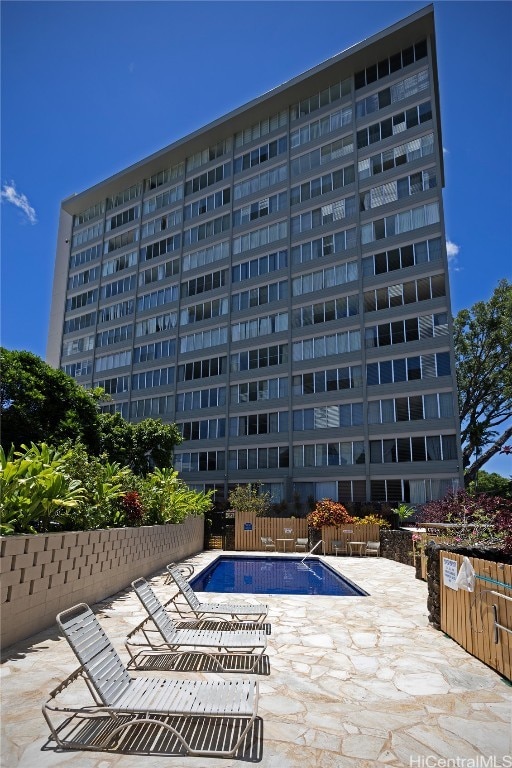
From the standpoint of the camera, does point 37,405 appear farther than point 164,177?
No

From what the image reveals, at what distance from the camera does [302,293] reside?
137ft

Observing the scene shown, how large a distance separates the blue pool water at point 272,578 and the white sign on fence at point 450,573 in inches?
188

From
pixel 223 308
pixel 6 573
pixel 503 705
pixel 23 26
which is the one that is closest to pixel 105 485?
pixel 6 573

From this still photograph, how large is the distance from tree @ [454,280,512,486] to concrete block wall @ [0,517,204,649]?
116ft

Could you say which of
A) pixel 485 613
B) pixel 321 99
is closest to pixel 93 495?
pixel 485 613

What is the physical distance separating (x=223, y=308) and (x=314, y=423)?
48.7 ft

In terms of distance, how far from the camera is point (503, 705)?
5059 millimetres

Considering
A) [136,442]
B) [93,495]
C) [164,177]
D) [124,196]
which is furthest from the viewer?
[124,196]

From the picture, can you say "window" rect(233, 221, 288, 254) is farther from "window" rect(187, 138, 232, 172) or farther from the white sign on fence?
the white sign on fence

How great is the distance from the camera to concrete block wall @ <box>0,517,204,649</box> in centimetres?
679

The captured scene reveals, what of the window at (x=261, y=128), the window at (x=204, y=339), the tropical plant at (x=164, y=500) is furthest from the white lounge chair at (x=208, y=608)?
the window at (x=261, y=128)

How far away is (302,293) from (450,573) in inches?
1417

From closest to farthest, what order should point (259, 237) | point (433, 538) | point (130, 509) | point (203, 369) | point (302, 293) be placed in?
point (130, 509), point (433, 538), point (302, 293), point (259, 237), point (203, 369)

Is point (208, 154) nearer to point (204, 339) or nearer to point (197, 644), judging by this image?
point (204, 339)
